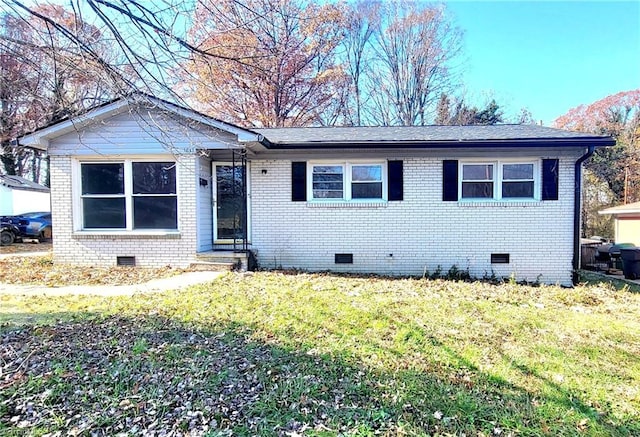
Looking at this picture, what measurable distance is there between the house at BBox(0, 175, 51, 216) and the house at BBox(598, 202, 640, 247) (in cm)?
2909

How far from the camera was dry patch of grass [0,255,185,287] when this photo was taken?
6.88 meters

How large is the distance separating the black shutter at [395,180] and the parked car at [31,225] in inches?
617

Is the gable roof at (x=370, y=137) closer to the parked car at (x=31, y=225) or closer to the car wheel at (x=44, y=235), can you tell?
the parked car at (x=31, y=225)

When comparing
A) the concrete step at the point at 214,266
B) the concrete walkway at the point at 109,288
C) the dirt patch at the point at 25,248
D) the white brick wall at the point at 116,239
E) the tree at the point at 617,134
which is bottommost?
the concrete walkway at the point at 109,288

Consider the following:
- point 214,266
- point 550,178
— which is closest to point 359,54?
point 550,178

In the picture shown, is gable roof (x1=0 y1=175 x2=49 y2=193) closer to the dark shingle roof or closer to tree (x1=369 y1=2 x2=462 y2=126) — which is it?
the dark shingle roof

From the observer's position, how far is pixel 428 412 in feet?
8.45

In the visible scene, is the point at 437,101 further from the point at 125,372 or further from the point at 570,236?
the point at 125,372

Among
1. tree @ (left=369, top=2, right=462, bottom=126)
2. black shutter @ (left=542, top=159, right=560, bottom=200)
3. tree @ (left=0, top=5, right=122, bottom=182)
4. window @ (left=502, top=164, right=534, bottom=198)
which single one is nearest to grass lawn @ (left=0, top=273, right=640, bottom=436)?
tree @ (left=0, top=5, right=122, bottom=182)

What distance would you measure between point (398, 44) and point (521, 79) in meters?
7.26

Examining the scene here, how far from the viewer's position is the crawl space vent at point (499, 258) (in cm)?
847

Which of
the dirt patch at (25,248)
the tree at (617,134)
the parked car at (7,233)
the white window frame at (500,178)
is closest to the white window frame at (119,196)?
the dirt patch at (25,248)

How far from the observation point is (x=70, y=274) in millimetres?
7469

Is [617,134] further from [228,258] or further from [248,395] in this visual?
[248,395]
